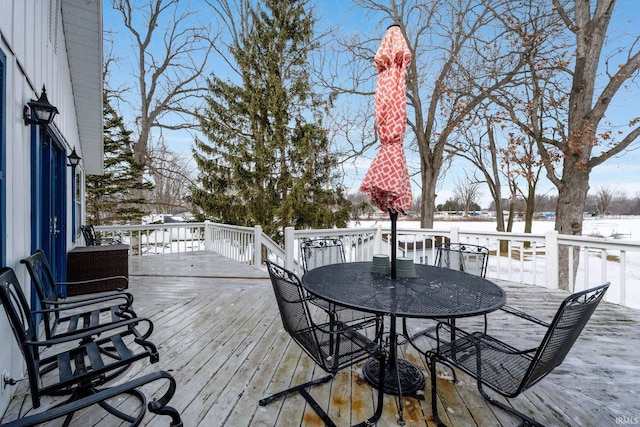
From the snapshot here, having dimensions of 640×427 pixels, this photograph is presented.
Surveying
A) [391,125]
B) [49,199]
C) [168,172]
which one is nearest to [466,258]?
[391,125]

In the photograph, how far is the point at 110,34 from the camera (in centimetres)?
1192

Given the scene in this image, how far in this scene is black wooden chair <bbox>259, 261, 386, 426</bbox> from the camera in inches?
73.6

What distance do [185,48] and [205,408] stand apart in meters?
15.6

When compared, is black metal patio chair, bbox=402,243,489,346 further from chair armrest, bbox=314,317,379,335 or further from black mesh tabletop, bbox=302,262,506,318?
chair armrest, bbox=314,317,379,335

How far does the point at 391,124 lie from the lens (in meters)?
2.38

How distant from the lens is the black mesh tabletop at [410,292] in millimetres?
1837

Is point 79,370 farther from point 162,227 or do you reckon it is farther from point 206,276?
point 162,227

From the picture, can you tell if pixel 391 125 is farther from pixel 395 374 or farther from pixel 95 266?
pixel 95 266

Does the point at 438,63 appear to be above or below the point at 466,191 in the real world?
above

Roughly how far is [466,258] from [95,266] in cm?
510

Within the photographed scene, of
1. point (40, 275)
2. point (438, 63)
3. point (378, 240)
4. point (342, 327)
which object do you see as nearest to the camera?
point (342, 327)

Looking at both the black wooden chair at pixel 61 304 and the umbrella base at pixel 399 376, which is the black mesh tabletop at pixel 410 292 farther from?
the black wooden chair at pixel 61 304

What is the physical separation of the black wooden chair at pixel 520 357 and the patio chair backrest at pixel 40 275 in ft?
8.86

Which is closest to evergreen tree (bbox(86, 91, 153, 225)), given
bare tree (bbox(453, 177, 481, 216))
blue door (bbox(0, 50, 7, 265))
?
blue door (bbox(0, 50, 7, 265))
